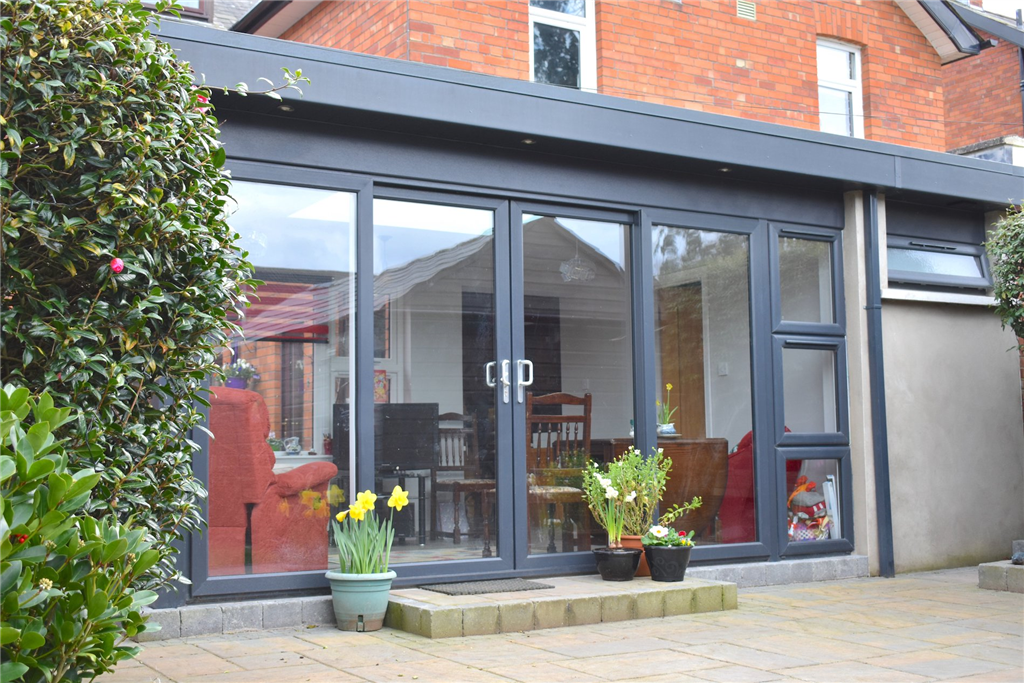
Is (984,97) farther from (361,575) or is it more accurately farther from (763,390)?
(361,575)

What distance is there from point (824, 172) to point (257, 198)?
3.87 meters

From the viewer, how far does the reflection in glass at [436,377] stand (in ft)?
18.4

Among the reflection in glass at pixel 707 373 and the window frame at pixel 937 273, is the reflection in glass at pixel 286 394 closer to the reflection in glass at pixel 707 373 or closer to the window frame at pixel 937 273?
the reflection in glass at pixel 707 373

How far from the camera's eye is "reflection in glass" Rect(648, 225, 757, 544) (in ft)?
21.6

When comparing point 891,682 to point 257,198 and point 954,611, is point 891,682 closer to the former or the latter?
point 954,611

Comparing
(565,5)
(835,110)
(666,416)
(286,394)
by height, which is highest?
(565,5)

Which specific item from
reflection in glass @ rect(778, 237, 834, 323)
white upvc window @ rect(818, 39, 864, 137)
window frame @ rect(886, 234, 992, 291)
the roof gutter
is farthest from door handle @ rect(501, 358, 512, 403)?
white upvc window @ rect(818, 39, 864, 137)

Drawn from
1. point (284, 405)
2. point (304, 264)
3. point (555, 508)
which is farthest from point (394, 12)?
point (555, 508)

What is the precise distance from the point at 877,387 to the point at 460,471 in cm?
328

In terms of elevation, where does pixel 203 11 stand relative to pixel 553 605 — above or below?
above

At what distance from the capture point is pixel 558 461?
20.1 ft

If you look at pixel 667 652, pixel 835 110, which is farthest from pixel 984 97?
pixel 667 652

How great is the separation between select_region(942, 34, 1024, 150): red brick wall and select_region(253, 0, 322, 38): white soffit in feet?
34.5

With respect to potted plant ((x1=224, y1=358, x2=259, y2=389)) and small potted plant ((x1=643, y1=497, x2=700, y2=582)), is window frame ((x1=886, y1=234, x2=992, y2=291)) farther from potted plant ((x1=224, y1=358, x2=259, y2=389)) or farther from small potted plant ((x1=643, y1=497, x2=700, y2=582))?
potted plant ((x1=224, y1=358, x2=259, y2=389))
